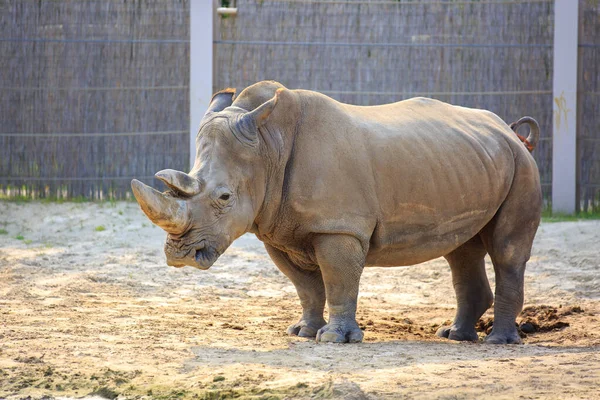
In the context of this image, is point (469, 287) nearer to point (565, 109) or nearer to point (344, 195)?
point (344, 195)

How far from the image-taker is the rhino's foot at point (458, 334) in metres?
7.21

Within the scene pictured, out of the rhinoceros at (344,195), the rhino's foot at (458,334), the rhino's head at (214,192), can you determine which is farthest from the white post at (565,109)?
the rhino's head at (214,192)

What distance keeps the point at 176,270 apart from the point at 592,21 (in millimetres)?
6622

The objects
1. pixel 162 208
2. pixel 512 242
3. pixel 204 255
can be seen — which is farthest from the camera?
pixel 512 242

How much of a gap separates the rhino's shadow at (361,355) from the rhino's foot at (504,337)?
0.57 metres

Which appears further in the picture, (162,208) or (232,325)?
(232,325)

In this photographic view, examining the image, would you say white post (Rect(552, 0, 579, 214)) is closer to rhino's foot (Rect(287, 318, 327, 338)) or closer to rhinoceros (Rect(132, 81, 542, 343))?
rhinoceros (Rect(132, 81, 542, 343))

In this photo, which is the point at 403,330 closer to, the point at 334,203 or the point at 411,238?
the point at 411,238

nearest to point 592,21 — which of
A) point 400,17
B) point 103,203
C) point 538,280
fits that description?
point 400,17

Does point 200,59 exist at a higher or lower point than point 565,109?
higher

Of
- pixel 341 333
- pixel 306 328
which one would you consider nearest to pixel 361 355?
pixel 341 333

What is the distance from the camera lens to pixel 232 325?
22.8 feet

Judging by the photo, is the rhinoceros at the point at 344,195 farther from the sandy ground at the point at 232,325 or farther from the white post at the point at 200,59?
the white post at the point at 200,59

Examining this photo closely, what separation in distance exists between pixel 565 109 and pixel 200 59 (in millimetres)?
4635
